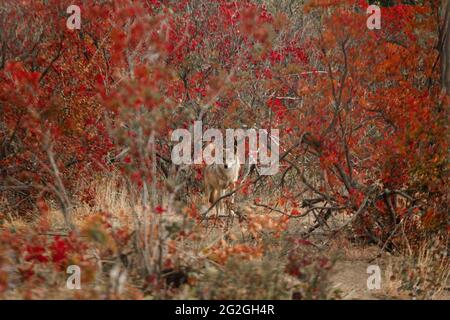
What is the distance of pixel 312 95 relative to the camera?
10.4 meters

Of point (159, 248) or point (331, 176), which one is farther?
point (331, 176)

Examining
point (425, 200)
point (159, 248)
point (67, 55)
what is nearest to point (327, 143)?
point (425, 200)

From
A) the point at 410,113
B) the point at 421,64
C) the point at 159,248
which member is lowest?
the point at 159,248

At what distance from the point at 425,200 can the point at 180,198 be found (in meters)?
4.32

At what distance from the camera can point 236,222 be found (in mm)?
11164

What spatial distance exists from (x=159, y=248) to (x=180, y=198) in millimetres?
5539

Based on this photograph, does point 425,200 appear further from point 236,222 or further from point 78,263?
point 78,263

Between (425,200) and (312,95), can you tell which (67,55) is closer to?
(312,95)
